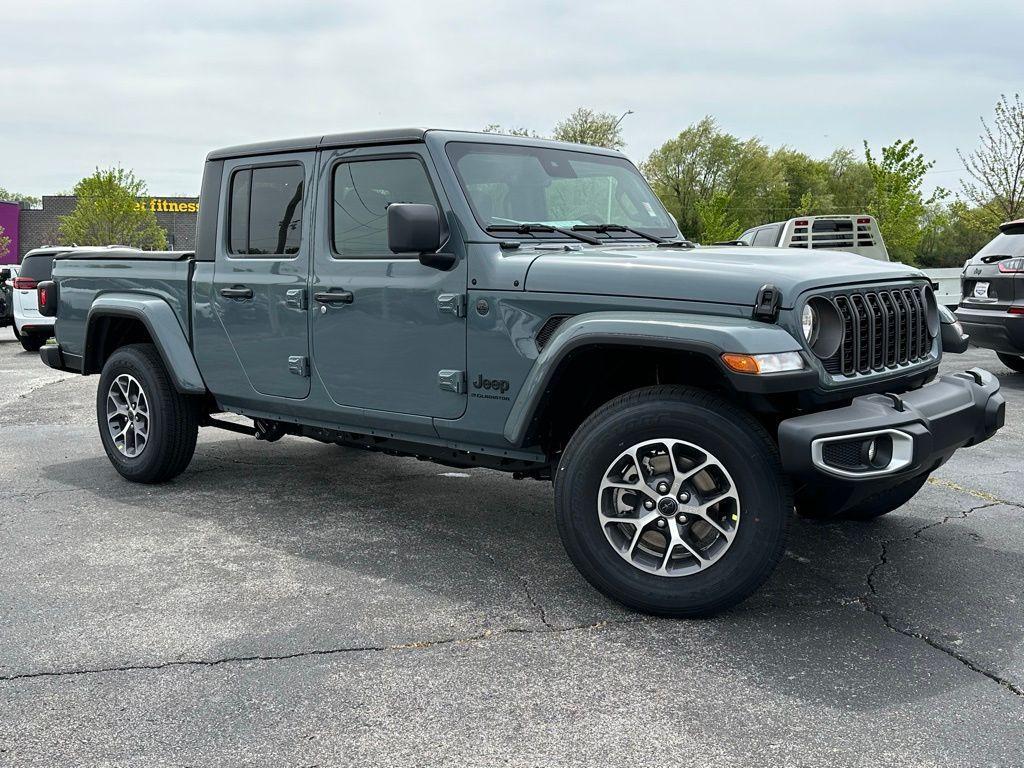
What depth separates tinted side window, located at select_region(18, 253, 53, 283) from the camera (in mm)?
16469

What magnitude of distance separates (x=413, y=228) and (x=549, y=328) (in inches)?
28.2

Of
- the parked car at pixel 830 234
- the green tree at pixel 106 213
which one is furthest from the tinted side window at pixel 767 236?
the green tree at pixel 106 213

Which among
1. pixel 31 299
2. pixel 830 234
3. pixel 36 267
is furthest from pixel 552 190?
pixel 36 267

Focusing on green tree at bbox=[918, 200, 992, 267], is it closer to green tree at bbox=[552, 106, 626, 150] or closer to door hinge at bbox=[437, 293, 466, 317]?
green tree at bbox=[552, 106, 626, 150]

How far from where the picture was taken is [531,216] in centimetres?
470

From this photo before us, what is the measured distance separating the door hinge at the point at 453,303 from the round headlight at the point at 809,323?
1473mm

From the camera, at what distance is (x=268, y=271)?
5.31 meters

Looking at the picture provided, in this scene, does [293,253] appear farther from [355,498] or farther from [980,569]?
[980,569]

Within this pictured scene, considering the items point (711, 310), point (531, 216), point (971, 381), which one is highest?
point (531, 216)

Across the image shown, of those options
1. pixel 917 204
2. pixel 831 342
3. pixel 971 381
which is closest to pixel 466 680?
pixel 831 342

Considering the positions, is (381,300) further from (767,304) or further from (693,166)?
(693,166)

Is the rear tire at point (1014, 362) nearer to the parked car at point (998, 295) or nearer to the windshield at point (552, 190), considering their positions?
the parked car at point (998, 295)

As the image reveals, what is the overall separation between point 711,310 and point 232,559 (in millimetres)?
2550

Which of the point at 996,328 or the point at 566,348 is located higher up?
the point at 566,348
